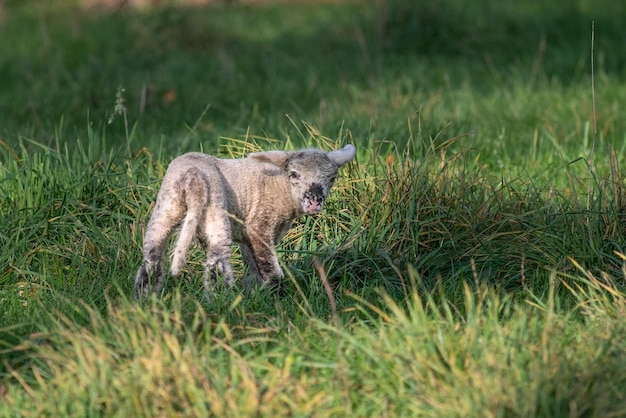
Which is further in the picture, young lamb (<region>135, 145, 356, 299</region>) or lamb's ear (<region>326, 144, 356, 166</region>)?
lamb's ear (<region>326, 144, 356, 166</region>)

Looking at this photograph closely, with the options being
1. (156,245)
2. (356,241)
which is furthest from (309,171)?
(356,241)

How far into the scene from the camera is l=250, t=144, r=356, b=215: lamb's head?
4.45 meters

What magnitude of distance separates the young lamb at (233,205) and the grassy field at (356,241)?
0.18m

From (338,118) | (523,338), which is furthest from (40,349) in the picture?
(338,118)

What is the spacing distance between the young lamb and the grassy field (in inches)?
7.0

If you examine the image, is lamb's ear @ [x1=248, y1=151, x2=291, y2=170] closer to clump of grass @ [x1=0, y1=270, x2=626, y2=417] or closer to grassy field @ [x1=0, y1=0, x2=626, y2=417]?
grassy field @ [x1=0, y1=0, x2=626, y2=417]

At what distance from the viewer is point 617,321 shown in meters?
4.18

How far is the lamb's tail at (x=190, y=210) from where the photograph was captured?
4.14 metres

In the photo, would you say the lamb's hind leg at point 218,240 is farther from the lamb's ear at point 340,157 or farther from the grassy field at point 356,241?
the lamb's ear at point 340,157

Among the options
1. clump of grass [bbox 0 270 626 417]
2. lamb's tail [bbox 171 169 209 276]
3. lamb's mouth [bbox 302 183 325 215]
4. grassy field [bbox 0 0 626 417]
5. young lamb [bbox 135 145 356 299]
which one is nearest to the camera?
clump of grass [bbox 0 270 626 417]

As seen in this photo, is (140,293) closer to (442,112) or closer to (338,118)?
(338,118)

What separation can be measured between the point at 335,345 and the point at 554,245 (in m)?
1.57

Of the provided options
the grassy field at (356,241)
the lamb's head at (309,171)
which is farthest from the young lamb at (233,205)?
the grassy field at (356,241)

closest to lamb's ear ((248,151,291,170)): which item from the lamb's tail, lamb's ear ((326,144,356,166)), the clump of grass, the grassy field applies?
lamb's ear ((326,144,356,166))
